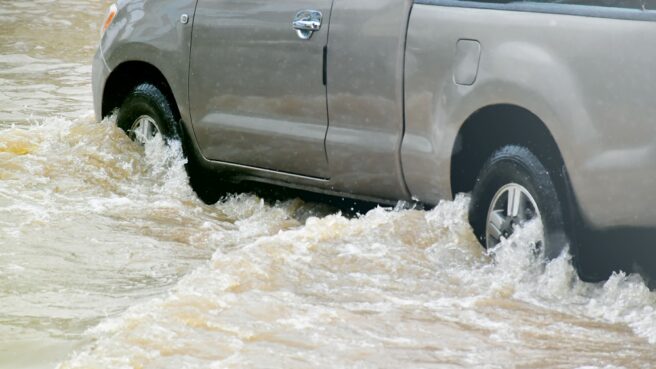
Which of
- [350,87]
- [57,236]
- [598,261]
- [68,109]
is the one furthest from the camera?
[68,109]

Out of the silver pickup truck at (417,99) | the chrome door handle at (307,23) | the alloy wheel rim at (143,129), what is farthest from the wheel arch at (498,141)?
the alloy wheel rim at (143,129)

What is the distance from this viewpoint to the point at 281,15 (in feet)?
21.3

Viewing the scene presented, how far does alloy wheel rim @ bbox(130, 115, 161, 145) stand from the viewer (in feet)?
24.8

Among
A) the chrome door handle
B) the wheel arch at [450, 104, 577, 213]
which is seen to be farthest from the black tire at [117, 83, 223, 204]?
the wheel arch at [450, 104, 577, 213]

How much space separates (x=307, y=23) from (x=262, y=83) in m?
0.47

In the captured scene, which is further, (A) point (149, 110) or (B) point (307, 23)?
(A) point (149, 110)

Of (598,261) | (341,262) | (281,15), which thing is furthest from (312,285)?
(281,15)

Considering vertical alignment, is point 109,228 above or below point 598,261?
below

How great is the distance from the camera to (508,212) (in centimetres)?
559

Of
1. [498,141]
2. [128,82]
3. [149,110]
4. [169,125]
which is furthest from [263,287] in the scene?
[128,82]

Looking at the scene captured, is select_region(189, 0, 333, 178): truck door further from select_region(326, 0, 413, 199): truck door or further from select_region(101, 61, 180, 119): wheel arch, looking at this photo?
select_region(101, 61, 180, 119): wheel arch

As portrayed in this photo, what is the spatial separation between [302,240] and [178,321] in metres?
1.28

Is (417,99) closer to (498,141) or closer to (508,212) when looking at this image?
(498,141)

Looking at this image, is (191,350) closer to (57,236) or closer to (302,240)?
(302,240)
